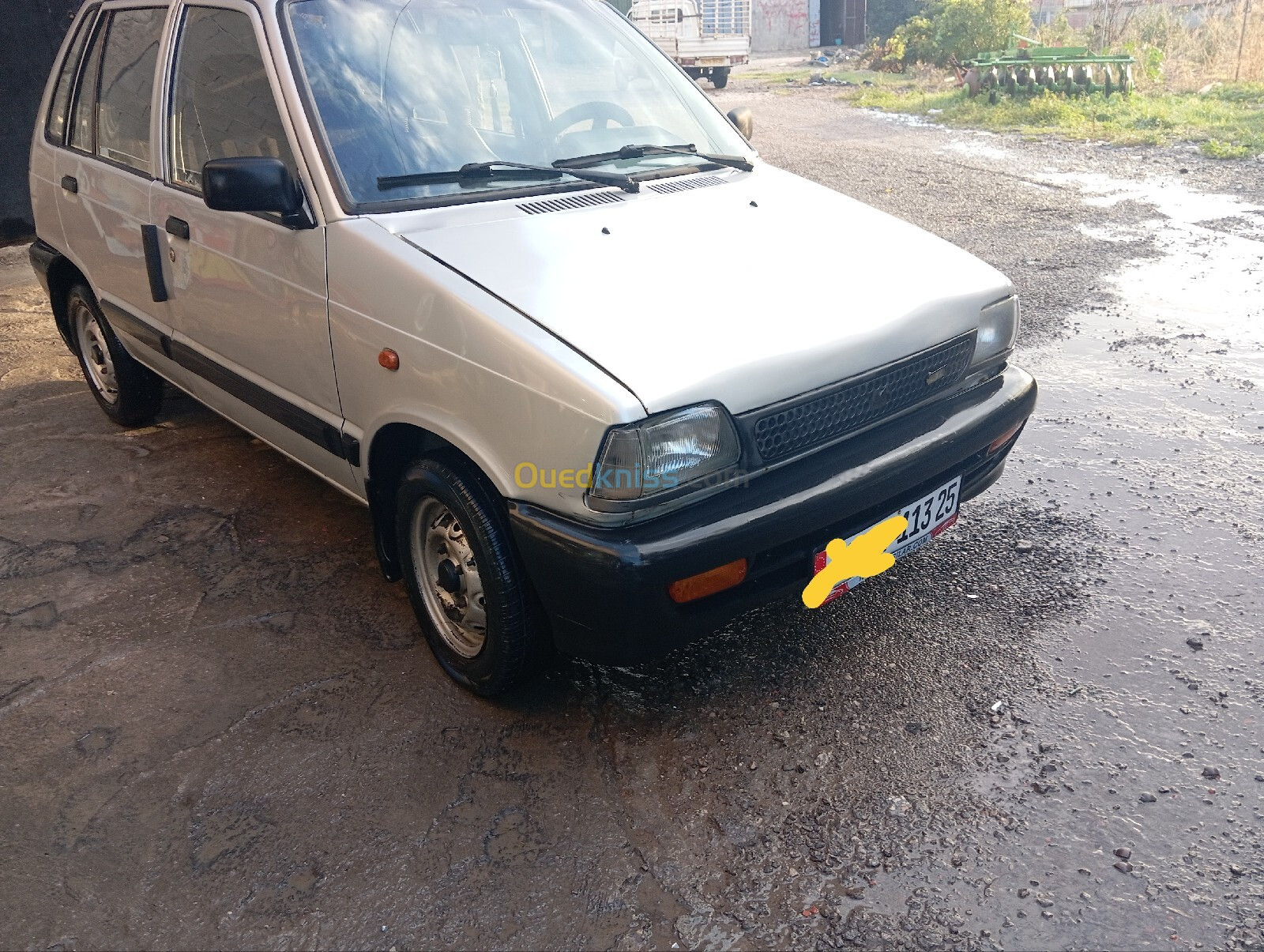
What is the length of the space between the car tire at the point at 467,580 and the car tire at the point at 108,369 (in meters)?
2.47

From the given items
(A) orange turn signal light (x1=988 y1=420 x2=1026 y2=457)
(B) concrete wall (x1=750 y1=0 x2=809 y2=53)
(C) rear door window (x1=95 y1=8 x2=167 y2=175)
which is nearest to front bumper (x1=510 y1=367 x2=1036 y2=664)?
(A) orange turn signal light (x1=988 y1=420 x2=1026 y2=457)

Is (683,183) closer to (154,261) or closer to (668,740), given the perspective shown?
(668,740)

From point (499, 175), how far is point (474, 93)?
33 cm

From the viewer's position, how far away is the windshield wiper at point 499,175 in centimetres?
296

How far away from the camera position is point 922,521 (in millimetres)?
2906

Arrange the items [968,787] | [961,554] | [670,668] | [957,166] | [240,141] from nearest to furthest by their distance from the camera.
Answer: [968,787] < [670,668] < [240,141] < [961,554] < [957,166]

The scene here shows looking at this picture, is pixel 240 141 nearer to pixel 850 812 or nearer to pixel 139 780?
pixel 139 780

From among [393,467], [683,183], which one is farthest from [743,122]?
[393,467]

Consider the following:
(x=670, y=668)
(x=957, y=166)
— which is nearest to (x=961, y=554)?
(x=670, y=668)

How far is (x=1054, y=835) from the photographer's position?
7.73ft

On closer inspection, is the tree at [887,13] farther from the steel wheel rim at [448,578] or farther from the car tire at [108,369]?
the steel wheel rim at [448,578]

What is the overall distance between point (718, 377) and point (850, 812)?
111 centimetres

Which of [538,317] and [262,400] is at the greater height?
[538,317]

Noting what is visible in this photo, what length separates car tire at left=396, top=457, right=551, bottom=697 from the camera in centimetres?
262
